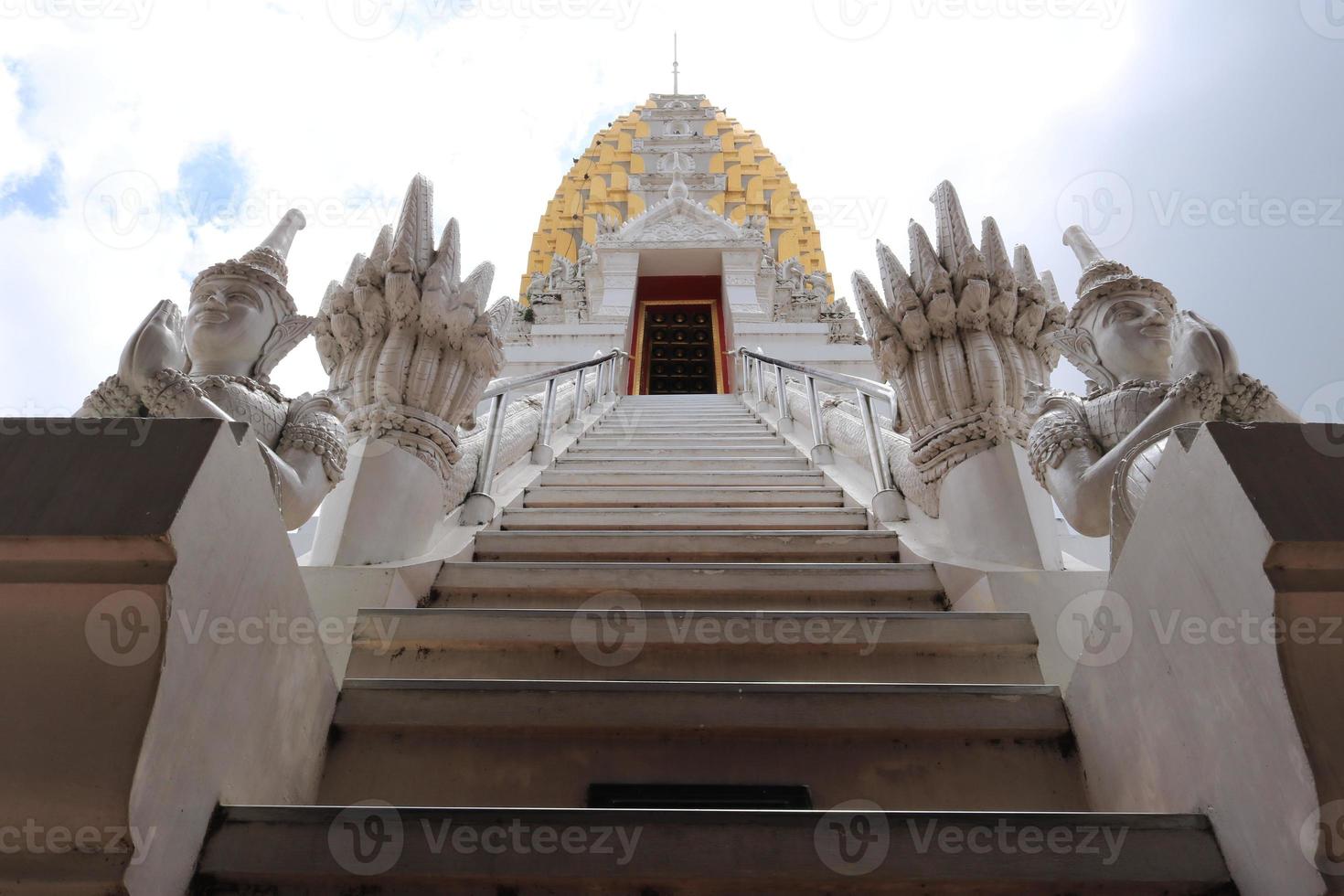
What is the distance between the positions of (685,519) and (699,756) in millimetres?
1997

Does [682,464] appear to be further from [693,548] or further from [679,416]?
[679,416]

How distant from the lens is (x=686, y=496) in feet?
13.9

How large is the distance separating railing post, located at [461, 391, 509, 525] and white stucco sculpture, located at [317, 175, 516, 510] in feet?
1.01

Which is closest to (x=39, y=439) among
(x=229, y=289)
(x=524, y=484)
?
(x=229, y=289)

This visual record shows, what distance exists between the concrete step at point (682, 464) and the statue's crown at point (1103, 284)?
8.62ft

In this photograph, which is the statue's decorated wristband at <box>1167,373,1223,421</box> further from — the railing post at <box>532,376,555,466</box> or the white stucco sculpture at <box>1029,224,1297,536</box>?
the railing post at <box>532,376,555,466</box>

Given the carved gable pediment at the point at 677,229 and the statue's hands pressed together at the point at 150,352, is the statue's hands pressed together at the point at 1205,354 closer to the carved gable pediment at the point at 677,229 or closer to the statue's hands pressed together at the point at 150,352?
the statue's hands pressed together at the point at 150,352

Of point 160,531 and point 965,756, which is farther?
point 965,756

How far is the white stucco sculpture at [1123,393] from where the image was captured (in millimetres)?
2104

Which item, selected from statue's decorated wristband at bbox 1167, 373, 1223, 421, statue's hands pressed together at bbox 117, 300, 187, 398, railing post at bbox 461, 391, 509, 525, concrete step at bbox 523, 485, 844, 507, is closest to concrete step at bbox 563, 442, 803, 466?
concrete step at bbox 523, 485, 844, 507

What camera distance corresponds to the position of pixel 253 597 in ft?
4.44

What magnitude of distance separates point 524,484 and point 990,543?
8.49ft

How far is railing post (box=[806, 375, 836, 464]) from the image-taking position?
5129 millimetres

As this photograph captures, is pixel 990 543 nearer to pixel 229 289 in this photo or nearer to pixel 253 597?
pixel 253 597
